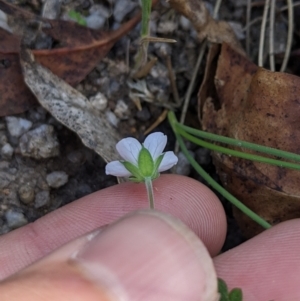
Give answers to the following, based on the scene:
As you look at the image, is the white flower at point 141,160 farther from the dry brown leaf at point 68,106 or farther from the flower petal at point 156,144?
the dry brown leaf at point 68,106

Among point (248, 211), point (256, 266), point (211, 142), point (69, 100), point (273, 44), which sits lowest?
point (256, 266)

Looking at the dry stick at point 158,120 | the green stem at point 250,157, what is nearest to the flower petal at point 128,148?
the green stem at point 250,157

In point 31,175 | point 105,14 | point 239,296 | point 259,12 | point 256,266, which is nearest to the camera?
point 239,296

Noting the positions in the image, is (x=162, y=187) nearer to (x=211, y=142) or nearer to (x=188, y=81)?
(x=211, y=142)

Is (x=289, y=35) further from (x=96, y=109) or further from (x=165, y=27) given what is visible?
(x=96, y=109)

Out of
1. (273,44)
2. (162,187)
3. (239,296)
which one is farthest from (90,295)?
(273,44)

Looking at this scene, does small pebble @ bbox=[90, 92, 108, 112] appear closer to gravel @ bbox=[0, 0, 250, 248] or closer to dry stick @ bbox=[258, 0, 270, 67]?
gravel @ bbox=[0, 0, 250, 248]

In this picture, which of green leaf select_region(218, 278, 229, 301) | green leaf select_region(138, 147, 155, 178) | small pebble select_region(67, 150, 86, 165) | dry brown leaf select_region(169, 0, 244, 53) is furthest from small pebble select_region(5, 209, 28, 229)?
dry brown leaf select_region(169, 0, 244, 53)
